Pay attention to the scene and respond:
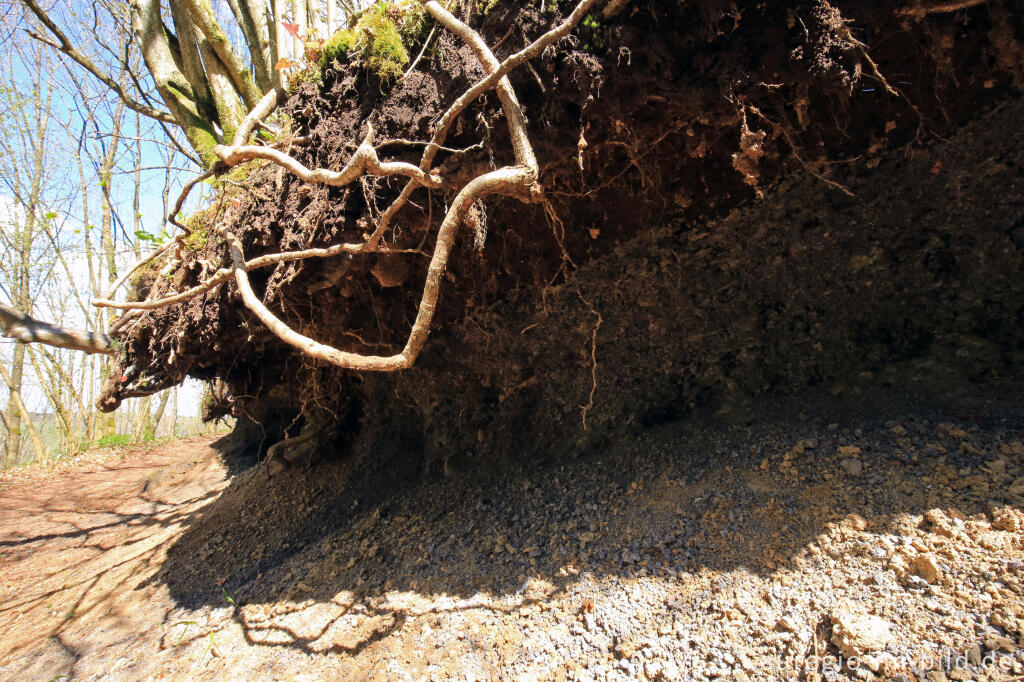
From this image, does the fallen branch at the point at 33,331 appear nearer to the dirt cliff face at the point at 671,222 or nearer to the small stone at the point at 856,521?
the dirt cliff face at the point at 671,222

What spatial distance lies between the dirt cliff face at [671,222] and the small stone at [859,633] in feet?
3.65

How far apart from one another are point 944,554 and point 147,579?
4544 mm

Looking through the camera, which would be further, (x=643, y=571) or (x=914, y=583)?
(x=643, y=571)

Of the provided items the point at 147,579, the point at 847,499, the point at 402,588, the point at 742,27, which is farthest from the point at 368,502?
the point at 742,27

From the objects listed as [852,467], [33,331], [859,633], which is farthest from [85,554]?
[852,467]

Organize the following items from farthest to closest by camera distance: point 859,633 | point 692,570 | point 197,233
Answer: point 197,233 → point 692,570 → point 859,633

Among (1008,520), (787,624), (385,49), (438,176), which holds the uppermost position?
(385,49)

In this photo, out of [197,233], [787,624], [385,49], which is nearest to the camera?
[787,624]

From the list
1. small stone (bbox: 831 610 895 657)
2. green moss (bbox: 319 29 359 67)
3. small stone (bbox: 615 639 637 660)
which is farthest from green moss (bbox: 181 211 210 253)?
small stone (bbox: 831 610 895 657)

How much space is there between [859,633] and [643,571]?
69cm

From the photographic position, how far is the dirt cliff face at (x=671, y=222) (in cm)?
168

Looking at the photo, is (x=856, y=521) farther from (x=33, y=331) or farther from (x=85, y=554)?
(x=85, y=554)

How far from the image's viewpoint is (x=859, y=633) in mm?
1300

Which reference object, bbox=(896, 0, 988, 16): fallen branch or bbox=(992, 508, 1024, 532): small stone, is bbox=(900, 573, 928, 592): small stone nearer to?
bbox=(992, 508, 1024, 532): small stone
